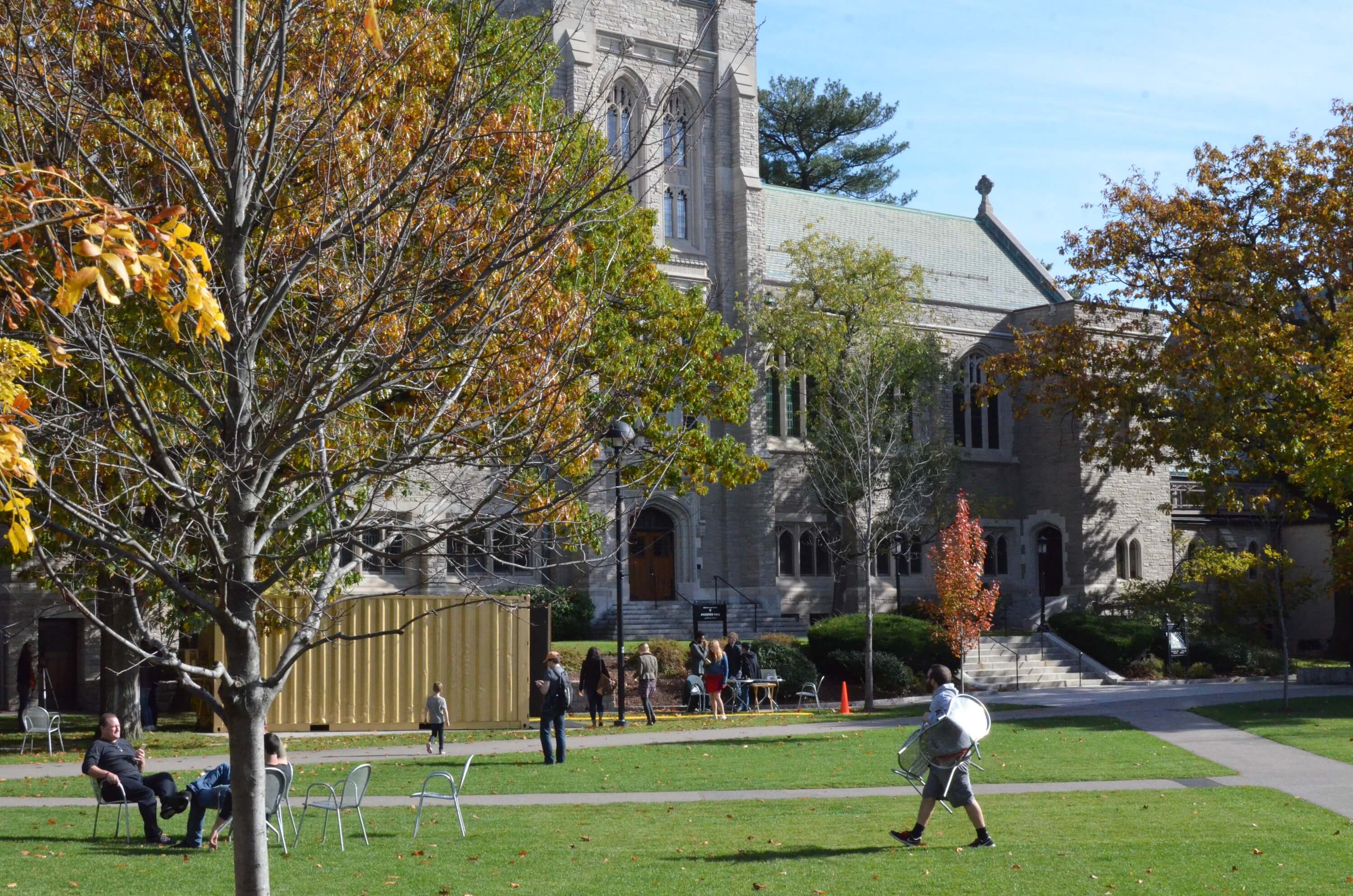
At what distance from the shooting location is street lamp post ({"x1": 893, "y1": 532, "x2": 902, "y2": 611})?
36781 millimetres

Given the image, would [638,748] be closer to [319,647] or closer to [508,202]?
[319,647]

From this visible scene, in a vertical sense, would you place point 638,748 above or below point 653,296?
below

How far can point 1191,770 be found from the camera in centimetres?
1700

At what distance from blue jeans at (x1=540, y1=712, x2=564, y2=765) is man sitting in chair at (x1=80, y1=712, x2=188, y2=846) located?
5.99 m

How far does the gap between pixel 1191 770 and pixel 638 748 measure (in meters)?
7.59

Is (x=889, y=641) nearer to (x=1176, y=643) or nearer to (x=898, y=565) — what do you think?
(x=1176, y=643)

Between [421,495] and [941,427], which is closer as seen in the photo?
[421,495]

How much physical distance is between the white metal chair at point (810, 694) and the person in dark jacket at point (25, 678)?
49.1ft

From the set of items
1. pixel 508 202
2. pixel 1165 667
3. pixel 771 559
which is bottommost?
pixel 1165 667

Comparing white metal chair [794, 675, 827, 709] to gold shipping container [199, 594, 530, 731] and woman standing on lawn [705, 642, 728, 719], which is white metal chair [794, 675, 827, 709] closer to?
woman standing on lawn [705, 642, 728, 719]

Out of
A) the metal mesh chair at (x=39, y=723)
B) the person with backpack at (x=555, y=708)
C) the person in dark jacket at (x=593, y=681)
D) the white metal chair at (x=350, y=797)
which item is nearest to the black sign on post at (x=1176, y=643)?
the person in dark jacket at (x=593, y=681)

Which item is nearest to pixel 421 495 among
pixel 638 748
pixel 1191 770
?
pixel 638 748

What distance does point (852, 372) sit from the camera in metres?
36.5

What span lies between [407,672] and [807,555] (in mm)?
19444
